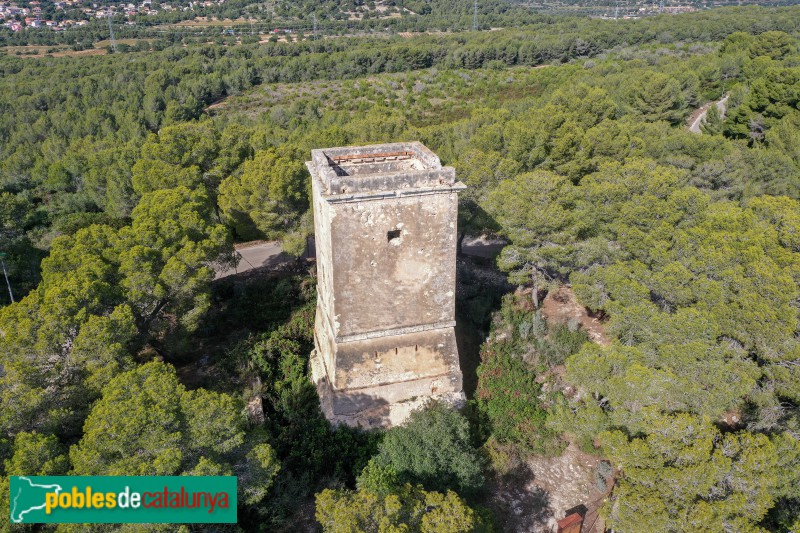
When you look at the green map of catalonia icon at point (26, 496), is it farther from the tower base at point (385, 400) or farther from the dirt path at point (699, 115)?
the dirt path at point (699, 115)

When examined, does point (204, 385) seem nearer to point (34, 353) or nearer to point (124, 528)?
point (34, 353)

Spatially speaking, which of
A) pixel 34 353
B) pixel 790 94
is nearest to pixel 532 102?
pixel 790 94

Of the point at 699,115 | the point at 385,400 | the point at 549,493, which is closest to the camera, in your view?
the point at 549,493
